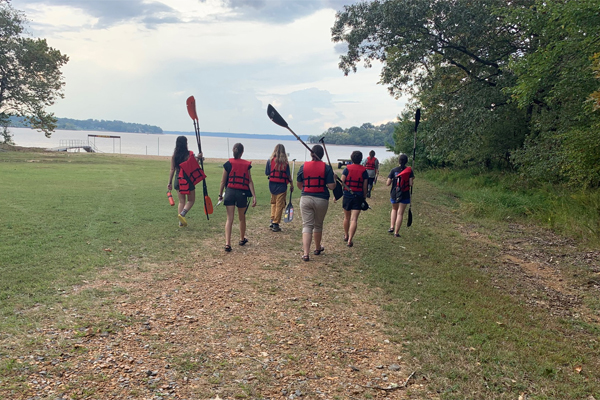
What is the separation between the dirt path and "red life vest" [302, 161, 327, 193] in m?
1.58

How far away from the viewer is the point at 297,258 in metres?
7.55

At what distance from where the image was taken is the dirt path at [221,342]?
3.38 m

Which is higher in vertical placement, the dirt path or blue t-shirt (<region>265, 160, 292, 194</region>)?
blue t-shirt (<region>265, 160, 292, 194</region>)

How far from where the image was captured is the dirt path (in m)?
3.38

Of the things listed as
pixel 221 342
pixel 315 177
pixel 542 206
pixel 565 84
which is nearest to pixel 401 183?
pixel 315 177

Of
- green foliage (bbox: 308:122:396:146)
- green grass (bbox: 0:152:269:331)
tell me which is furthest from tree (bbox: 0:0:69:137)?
green foliage (bbox: 308:122:396:146)

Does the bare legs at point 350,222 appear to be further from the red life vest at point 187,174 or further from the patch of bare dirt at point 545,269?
the red life vest at point 187,174

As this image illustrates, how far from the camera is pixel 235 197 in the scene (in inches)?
298

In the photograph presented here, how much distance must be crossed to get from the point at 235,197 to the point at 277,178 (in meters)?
1.70

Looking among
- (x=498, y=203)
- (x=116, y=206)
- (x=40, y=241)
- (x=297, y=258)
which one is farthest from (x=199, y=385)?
(x=498, y=203)

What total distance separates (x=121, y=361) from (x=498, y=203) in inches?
545

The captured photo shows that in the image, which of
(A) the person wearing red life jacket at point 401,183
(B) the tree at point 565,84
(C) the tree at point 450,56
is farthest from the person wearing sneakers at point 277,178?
(C) the tree at point 450,56

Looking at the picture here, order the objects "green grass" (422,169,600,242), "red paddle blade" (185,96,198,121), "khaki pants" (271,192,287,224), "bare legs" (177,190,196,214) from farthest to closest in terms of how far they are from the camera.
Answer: "green grass" (422,169,600,242) → "khaki pants" (271,192,287,224) → "red paddle blade" (185,96,198,121) → "bare legs" (177,190,196,214)

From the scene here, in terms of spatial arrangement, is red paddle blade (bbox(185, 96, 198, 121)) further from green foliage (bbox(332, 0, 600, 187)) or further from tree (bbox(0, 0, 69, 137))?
tree (bbox(0, 0, 69, 137))
